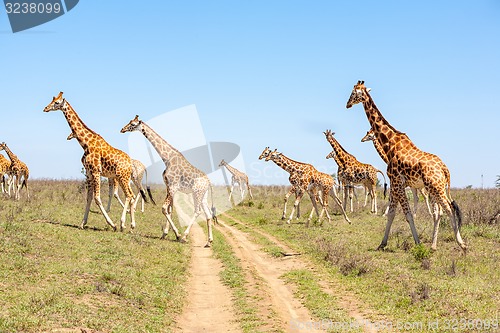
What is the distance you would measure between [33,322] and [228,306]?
3.71m

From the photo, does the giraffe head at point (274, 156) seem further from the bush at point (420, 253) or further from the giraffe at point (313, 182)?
the bush at point (420, 253)

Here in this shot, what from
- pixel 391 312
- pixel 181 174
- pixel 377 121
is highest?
pixel 377 121

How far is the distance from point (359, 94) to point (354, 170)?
35.5 feet

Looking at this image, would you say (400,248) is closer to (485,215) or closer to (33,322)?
(485,215)

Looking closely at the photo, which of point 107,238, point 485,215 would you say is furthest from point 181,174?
point 485,215

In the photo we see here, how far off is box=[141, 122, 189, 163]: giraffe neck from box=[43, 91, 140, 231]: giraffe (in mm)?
1062

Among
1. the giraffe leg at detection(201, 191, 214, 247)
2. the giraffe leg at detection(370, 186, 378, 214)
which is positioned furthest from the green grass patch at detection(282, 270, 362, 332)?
the giraffe leg at detection(370, 186, 378, 214)

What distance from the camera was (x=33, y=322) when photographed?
805 centimetres

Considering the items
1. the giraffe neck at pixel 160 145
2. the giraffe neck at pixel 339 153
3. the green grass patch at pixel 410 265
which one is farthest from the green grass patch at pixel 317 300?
the giraffe neck at pixel 339 153

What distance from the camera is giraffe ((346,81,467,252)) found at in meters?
14.6

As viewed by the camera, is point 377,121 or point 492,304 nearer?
point 492,304

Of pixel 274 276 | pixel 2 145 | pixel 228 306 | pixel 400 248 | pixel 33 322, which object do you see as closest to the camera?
pixel 33 322

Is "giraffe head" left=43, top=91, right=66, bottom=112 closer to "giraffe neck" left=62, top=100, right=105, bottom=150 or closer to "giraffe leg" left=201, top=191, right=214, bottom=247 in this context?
"giraffe neck" left=62, top=100, right=105, bottom=150

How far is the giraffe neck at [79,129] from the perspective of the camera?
18.7 metres
